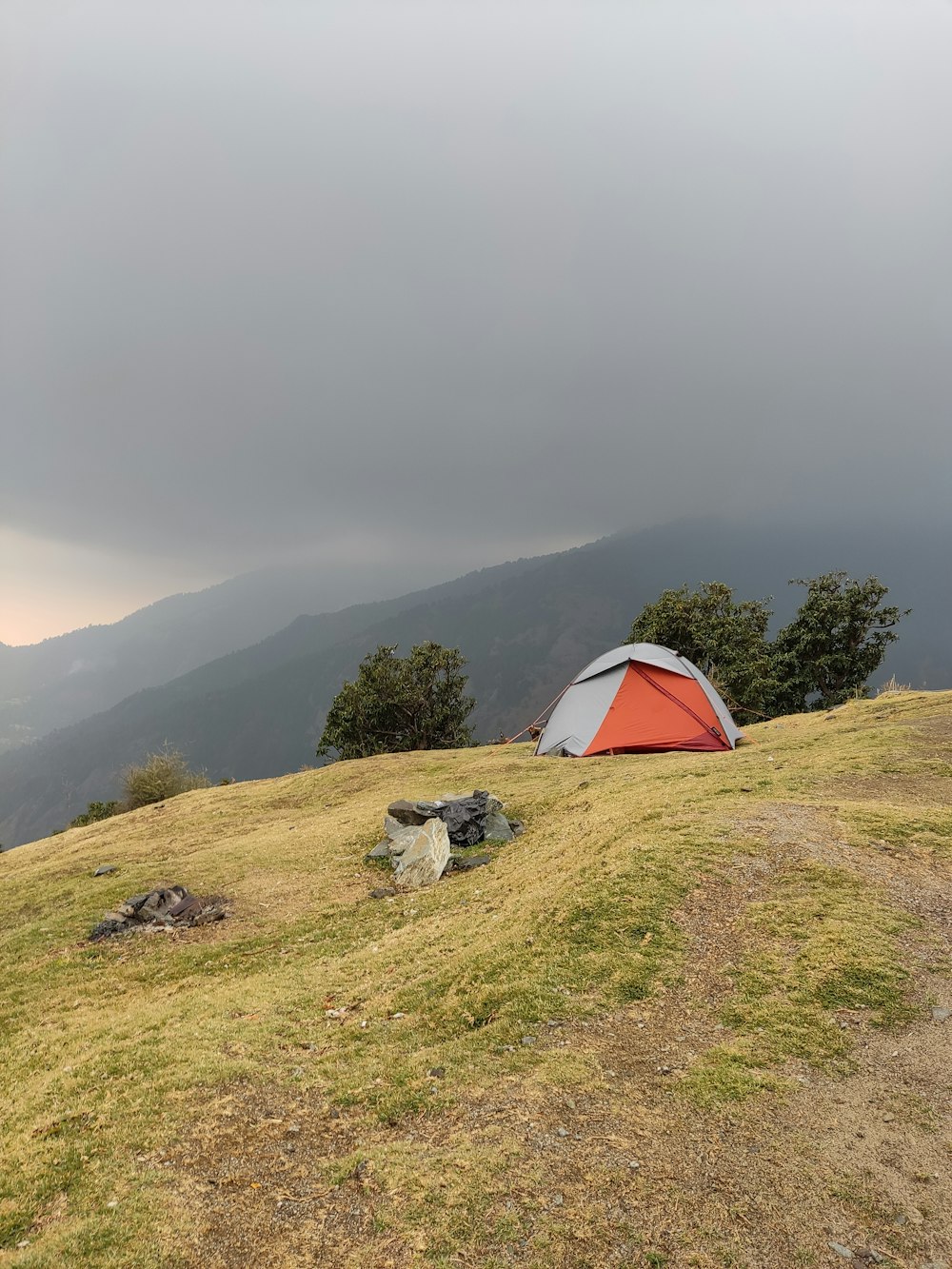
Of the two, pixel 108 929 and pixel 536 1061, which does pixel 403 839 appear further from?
pixel 536 1061

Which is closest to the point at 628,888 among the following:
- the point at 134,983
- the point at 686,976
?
the point at 686,976

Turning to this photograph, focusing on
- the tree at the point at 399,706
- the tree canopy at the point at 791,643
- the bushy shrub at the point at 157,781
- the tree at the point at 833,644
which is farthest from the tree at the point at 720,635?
the bushy shrub at the point at 157,781

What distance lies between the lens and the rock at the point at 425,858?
11.7 metres

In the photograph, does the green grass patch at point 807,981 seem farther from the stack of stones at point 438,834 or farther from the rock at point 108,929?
the rock at point 108,929

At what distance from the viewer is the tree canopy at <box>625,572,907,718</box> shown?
142ft

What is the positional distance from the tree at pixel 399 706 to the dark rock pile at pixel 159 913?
37.1 meters

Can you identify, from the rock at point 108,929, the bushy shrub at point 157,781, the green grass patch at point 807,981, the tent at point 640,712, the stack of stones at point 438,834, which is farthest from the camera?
the bushy shrub at point 157,781

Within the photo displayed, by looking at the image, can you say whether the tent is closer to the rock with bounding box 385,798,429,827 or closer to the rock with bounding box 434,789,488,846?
the rock with bounding box 434,789,488,846

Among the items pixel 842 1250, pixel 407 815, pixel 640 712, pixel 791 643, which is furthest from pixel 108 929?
pixel 791 643

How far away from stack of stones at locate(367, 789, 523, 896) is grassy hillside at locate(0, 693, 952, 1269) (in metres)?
0.86

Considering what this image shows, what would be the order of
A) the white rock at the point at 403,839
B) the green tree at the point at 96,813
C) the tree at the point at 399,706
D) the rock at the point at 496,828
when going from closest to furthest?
the white rock at the point at 403,839 < the rock at the point at 496,828 < the green tree at the point at 96,813 < the tree at the point at 399,706

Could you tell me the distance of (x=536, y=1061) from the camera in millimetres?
5391

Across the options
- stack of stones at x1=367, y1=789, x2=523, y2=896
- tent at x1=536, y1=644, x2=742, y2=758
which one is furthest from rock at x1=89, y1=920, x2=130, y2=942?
tent at x1=536, y1=644, x2=742, y2=758

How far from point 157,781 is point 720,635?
1959 inches
